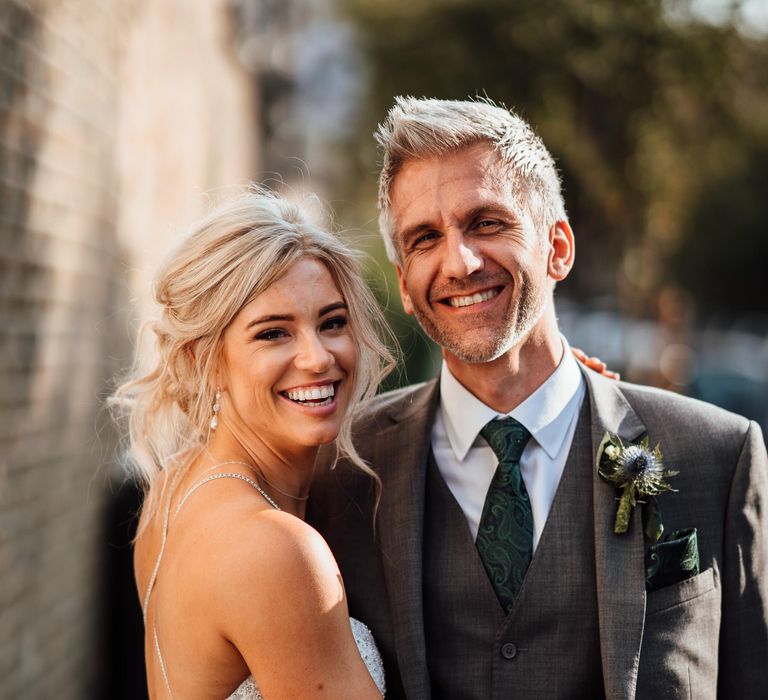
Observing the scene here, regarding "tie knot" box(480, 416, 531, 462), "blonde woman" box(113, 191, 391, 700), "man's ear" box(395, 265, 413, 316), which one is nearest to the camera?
"blonde woman" box(113, 191, 391, 700)

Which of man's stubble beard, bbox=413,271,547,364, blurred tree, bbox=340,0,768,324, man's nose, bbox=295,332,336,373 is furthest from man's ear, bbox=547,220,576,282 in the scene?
blurred tree, bbox=340,0,768,324

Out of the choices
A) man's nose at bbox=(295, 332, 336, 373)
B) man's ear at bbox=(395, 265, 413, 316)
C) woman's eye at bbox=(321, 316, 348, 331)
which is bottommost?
man's nose at bbox=(295, 332, 336, 373)

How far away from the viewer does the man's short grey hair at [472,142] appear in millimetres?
2738

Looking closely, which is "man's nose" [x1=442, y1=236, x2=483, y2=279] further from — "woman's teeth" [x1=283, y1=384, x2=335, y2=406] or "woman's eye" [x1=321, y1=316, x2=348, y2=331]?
"woman's teeth" [x1=283, y1=384, x2=335, y2=406]

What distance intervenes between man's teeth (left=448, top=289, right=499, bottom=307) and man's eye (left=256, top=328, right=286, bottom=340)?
49 cm

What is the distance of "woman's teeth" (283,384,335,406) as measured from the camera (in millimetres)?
2605

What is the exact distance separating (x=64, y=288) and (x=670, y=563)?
322 centimetres

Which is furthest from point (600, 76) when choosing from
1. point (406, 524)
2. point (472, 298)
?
point (406, 524)

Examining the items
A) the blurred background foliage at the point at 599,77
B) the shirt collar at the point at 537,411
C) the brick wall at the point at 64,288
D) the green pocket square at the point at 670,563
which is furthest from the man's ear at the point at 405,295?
the blurred background foliage at the point at 599,77

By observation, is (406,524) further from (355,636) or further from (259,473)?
(259,473)

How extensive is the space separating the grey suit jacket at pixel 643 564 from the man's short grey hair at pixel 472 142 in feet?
1.86

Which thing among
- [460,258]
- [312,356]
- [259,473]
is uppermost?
[460,258]

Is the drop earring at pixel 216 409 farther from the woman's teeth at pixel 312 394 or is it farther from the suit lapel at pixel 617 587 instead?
the suit lapel at pixel 617 587

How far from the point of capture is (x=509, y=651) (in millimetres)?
2488
